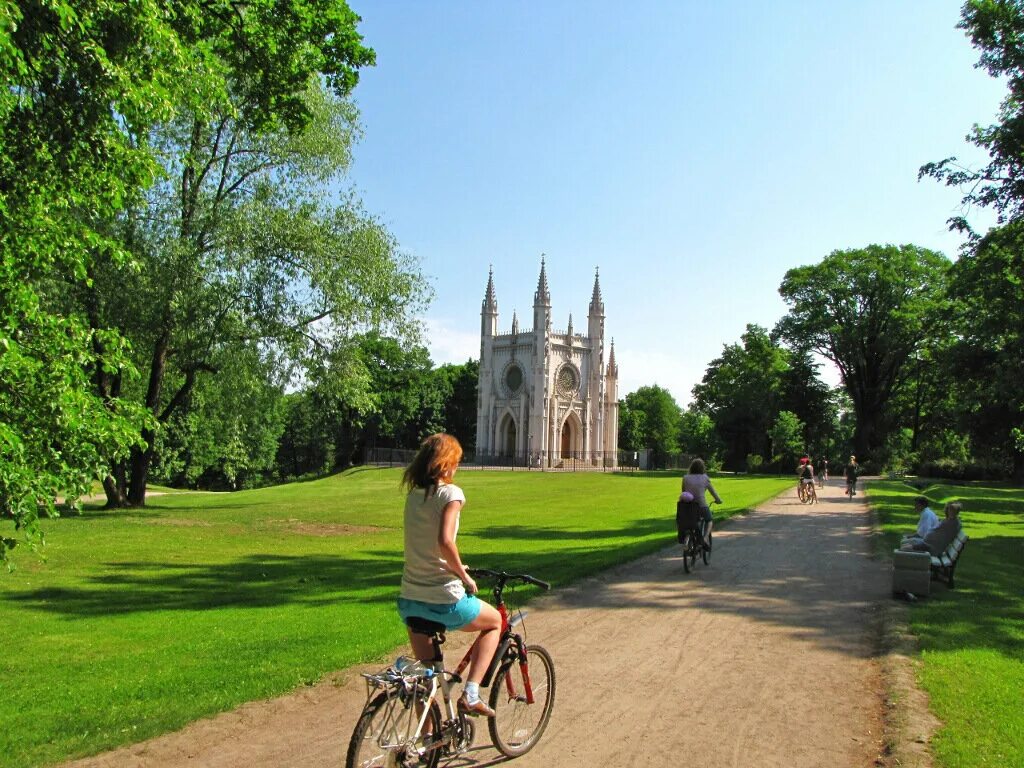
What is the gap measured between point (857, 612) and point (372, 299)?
798 inches

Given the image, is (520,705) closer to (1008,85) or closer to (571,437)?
(1008,85)

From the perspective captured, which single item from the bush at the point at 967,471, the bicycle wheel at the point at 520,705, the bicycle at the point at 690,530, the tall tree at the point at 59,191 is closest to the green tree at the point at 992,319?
the bicycle at the point at 690,530

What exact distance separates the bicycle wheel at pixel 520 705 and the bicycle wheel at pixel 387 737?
743 mm

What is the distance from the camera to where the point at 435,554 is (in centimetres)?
503

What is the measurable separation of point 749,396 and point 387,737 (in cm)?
6848

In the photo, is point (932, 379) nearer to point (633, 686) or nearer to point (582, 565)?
point (582, 565)

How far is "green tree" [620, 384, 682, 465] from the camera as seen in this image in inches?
4582

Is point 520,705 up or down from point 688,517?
down

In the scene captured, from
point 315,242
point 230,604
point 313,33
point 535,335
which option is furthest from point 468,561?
point 535,335

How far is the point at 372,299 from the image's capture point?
27734mm

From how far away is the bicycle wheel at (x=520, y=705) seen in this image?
557 cm

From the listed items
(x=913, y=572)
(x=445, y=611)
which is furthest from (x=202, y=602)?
(x=913, y=572)

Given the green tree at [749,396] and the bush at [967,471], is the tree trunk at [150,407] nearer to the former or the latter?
the bush at [967,471]

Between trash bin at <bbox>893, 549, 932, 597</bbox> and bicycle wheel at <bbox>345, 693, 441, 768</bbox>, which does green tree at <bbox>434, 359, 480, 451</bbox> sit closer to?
trash bin at <bbox>893, 549, 932, 597</bbox>
